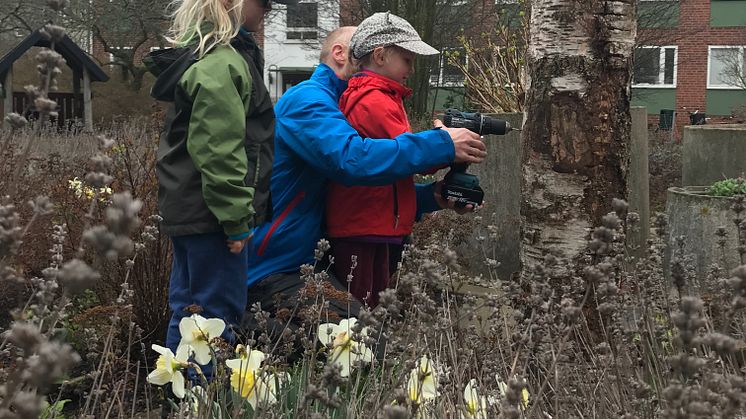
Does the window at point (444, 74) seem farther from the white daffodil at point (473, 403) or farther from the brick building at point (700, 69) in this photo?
→ the white daffodil at point (473, 403)

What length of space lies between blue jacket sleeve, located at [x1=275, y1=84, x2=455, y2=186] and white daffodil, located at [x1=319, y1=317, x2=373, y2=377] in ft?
3.58

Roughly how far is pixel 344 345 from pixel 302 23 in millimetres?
34103

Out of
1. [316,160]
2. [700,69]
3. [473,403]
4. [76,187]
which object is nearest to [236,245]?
[316,160]

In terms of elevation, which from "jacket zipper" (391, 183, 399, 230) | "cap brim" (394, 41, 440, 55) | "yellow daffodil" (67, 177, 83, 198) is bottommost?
"yellow daffodil" (67, 177, 83, 198)

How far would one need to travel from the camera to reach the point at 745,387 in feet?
4.72

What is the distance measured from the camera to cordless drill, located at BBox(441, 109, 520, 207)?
11.7ft

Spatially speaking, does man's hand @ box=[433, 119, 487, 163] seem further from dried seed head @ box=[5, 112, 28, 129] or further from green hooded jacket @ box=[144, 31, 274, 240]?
dried seed head @ box=[5, 112, 28, 129]

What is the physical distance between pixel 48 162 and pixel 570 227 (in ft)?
15.6

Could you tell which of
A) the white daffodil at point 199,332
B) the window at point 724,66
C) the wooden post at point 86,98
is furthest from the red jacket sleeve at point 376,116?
the window at point 724,66

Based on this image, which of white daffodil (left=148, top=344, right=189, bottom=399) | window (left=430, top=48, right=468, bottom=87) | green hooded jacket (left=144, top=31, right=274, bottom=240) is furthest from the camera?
window (left=430, top=48, right=468, bottom=87)

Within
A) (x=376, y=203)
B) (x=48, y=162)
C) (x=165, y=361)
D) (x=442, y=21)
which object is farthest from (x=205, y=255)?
(x=442, y=21)

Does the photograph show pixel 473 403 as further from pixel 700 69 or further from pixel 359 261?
pixel 700 69

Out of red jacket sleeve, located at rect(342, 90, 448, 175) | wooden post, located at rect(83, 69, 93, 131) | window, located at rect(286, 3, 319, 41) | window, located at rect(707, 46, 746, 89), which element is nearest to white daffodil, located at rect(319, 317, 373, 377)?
red jacket sleeve, located at rect(342, 90, 448, 175)

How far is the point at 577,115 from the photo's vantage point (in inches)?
137
